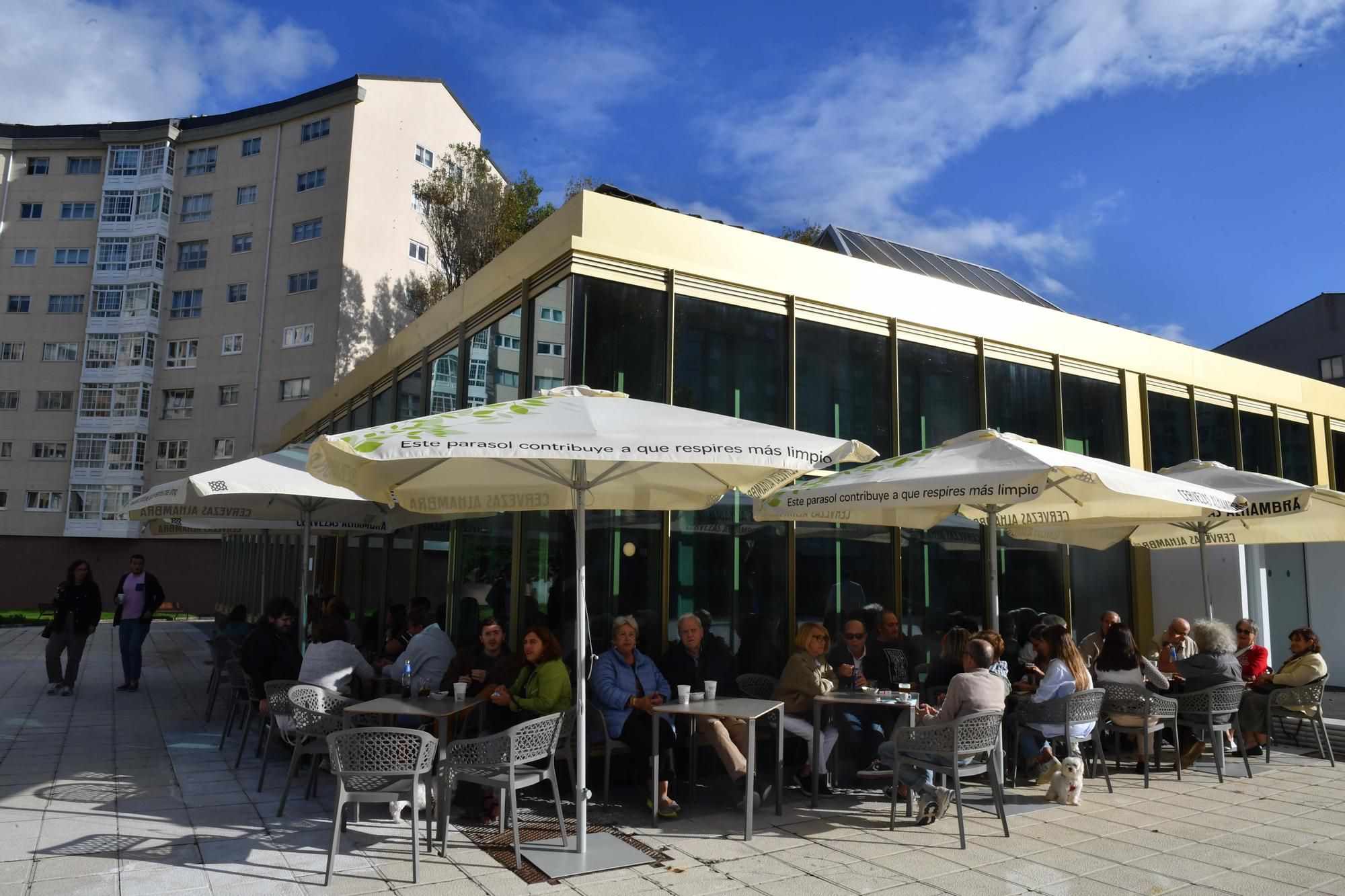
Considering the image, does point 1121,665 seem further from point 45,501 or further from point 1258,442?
point 45,501

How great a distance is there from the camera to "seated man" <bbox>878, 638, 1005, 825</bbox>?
5766 millimetres

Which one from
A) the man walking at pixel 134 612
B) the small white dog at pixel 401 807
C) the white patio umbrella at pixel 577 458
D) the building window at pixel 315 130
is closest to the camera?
the white patio umbrella at pixel 577 458

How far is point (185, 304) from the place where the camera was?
133ft

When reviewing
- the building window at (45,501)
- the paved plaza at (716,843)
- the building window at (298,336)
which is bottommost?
the paved plaza at (716,843)

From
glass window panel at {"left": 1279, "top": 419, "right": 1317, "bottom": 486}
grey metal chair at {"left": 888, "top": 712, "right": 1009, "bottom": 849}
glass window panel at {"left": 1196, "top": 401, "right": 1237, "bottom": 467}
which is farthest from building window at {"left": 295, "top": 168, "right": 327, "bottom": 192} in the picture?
grey metal chair at {"left": 888, "top": 712, "right": 1009, "bottom": 849}

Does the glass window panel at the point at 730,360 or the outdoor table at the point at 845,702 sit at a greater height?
the glass window panel at the point at 730,360

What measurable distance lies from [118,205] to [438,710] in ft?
Result: 148

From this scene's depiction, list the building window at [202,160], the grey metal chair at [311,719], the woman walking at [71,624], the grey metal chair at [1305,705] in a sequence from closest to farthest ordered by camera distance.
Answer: the grey metal chair at [311,719], the grey metal chair at [1305,705], the woman walking at [71,624], the building window at [202,160]

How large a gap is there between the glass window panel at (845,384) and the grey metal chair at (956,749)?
362 cm

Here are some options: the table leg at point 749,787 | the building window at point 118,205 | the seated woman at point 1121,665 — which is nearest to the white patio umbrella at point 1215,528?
the seated woman at point 1121,665

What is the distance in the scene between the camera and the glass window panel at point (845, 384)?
352 inches

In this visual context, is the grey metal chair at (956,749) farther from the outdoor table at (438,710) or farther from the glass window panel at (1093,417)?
the glass window panel at (1093,417)

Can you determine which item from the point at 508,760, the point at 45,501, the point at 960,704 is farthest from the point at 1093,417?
the point at 45,501

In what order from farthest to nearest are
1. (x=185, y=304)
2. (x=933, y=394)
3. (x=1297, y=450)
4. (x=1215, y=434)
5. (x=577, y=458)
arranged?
(x=185, y=304)
(x=1297, y=450)
(x=1215, y=434)
(x=933, y=394)
(x=577, y=458)
